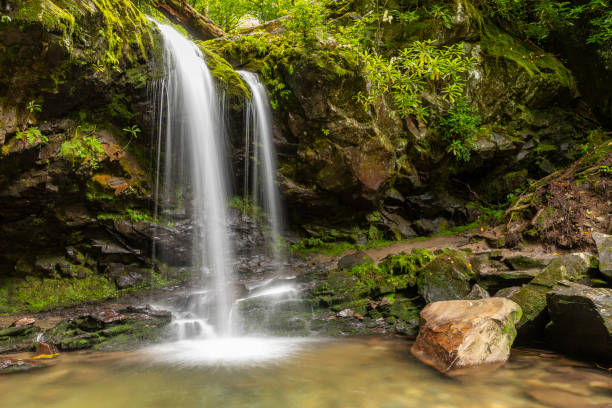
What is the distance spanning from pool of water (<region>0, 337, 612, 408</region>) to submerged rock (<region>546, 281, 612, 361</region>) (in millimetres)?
202

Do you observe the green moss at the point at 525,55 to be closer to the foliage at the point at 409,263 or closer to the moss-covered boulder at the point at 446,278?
the foliage at the point at 409,263

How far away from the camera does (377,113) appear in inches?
324

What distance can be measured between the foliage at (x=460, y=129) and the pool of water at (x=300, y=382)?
6.05 m

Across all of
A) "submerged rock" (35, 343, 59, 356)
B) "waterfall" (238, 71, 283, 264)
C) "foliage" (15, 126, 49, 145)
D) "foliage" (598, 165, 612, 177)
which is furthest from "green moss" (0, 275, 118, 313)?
"foliage" (598, 165, 612, 177)

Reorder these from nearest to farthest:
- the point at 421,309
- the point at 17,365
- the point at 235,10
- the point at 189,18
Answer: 1. the point at 17,365
2. the point at 421,309
3. the point at 189,18
4. the point at 235,10

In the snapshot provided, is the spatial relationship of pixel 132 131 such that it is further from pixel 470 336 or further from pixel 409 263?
pixel 470 336

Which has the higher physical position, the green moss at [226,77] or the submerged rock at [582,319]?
the green moss at [226,77]

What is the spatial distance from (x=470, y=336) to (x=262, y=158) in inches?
230

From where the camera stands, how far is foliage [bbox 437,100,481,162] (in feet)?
28.6

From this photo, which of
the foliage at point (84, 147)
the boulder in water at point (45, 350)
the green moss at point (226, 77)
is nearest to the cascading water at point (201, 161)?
the green moss at point (226, 77)

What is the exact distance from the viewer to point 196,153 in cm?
714

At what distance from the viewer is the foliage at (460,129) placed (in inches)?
343

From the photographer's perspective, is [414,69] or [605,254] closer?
[605,254]

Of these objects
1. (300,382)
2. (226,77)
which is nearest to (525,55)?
(226,77)
